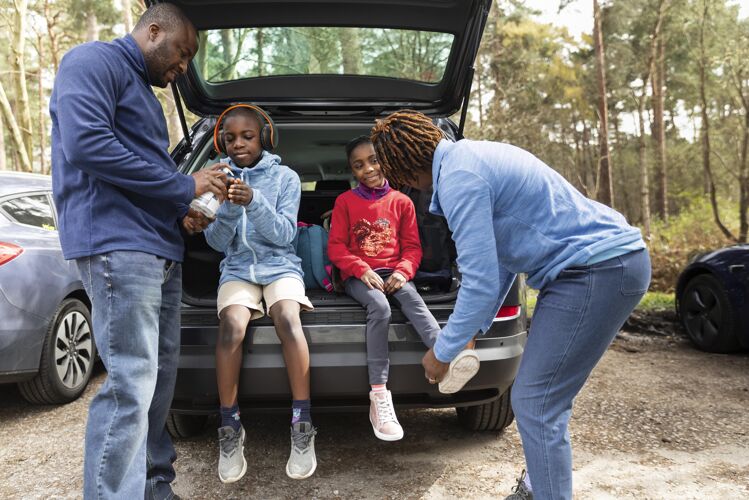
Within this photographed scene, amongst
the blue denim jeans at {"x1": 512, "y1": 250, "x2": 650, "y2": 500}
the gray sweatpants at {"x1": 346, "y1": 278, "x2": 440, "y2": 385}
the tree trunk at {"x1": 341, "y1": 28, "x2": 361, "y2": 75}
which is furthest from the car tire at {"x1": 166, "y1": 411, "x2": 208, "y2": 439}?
the tree trunk at {"x1": 341, "y1": 28, "x2": 361, "y2": 75}

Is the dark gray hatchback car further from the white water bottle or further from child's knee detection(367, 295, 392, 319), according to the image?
the white water bottle

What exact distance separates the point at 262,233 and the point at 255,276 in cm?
21

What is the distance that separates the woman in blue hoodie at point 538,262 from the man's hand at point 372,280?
2.96ft

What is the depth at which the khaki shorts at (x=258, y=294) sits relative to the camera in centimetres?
264

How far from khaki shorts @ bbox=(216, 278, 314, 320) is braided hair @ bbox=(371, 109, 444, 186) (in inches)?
35.9

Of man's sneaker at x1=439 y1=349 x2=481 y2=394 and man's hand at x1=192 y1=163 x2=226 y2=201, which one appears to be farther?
man's hand at x1=192 y1=163 x2=226 y2=201

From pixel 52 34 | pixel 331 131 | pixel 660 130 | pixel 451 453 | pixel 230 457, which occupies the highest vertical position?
pixel 52 34

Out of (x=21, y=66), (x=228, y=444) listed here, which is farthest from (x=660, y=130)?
(x=228, y=444)

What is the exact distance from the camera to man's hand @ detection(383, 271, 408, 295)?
280cm

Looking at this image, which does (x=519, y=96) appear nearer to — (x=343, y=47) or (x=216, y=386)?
(x=343, y=47)

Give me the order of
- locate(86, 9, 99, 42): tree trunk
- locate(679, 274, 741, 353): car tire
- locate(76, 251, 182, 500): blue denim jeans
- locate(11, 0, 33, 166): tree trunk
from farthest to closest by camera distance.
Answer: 1. locate(86, 9, 99, 42): tree trunk
2. locate(11, 0, 33, 166): tree trunk
3. locate(679, 274, 741, 353): car tire
4. locate(76, 251, 182, 500): blue denim jeans

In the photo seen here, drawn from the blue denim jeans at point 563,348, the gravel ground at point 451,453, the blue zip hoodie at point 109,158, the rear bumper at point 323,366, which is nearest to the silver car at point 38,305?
the gravel ground at point 451,453

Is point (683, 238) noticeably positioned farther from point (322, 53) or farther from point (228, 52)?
point (228, 52)

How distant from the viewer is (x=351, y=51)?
3.69 m
